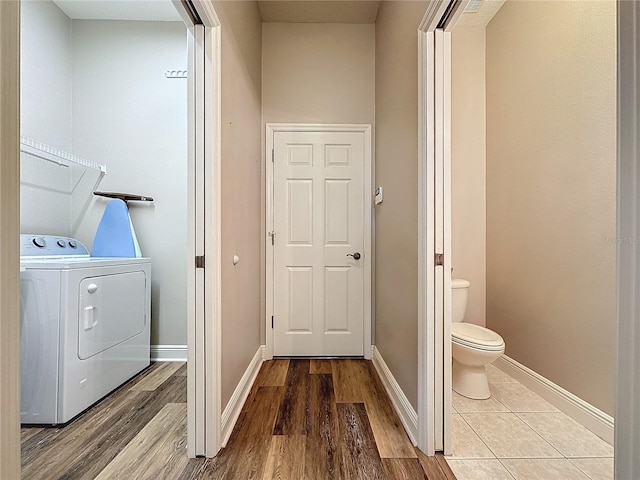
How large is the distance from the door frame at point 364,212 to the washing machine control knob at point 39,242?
1578mm

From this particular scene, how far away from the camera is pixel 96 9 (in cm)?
255

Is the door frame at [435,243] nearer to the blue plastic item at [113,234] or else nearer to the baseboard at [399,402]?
the baseboard at [399,402]

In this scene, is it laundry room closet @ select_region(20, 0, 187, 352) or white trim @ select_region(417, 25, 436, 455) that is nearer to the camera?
white trim @ select_region(417, 25, 436, 455)

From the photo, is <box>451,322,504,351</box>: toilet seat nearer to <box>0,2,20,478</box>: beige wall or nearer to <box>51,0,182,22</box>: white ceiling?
<box>0,2,20,478</box>: beige wall

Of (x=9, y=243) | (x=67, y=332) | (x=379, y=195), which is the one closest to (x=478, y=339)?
(x=379, y=195)

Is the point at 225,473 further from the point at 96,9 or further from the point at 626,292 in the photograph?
the point at 96,9

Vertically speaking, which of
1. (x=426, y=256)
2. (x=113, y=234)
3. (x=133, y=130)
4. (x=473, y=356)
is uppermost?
(x=133, y=130)

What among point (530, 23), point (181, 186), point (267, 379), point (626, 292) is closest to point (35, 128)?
point (181, 186)

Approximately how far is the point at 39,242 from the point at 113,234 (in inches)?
17.8

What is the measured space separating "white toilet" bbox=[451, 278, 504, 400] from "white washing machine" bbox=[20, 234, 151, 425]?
2267mm

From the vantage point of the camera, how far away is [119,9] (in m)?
2.54

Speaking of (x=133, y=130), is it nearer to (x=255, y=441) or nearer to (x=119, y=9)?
(x=119, y=9)

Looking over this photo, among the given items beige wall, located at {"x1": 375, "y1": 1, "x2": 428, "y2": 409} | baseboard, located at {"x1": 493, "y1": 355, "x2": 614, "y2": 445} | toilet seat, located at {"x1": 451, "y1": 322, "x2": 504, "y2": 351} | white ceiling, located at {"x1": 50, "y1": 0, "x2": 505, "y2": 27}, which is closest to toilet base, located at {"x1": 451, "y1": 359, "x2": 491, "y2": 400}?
toilet seat, located at {"x1": 451, "y1": 322, "x2": 504, "y2": 351}

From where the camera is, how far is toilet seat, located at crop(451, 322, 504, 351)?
192 centimetres
